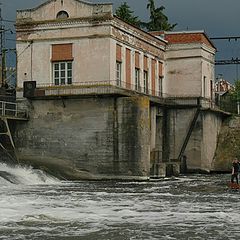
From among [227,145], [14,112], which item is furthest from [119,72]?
[227,145]

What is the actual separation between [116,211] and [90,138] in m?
17.1

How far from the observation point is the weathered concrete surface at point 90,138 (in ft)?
130

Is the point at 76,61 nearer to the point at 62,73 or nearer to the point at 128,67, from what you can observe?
the point at 62,73

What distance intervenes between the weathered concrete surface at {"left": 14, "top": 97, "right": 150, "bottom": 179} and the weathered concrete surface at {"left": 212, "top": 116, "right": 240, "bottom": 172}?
49.9 ft

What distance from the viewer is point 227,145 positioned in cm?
5494

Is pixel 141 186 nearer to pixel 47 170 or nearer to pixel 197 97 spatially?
pixel 47 170

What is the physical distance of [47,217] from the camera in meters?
21.3

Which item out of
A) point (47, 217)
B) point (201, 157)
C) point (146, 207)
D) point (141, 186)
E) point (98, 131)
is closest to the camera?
point (47, 217)

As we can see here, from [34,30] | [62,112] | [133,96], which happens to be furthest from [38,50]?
[133,96]

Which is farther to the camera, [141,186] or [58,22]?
[58,22]

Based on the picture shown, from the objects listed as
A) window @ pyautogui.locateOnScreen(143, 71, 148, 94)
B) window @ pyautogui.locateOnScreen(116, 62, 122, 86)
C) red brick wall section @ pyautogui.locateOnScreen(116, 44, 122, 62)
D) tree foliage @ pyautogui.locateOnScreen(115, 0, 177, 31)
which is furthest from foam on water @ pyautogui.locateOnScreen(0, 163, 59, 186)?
tree foliage @ pyautogui.locateOnScreen(115, 0, 177, 31)

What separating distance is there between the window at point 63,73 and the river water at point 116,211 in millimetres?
8775

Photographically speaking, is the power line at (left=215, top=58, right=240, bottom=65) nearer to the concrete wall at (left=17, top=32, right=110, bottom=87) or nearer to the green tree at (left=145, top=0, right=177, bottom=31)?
the green tree at (left=145, top=0, right=177, bottom=31)

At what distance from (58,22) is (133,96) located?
7242 mm
